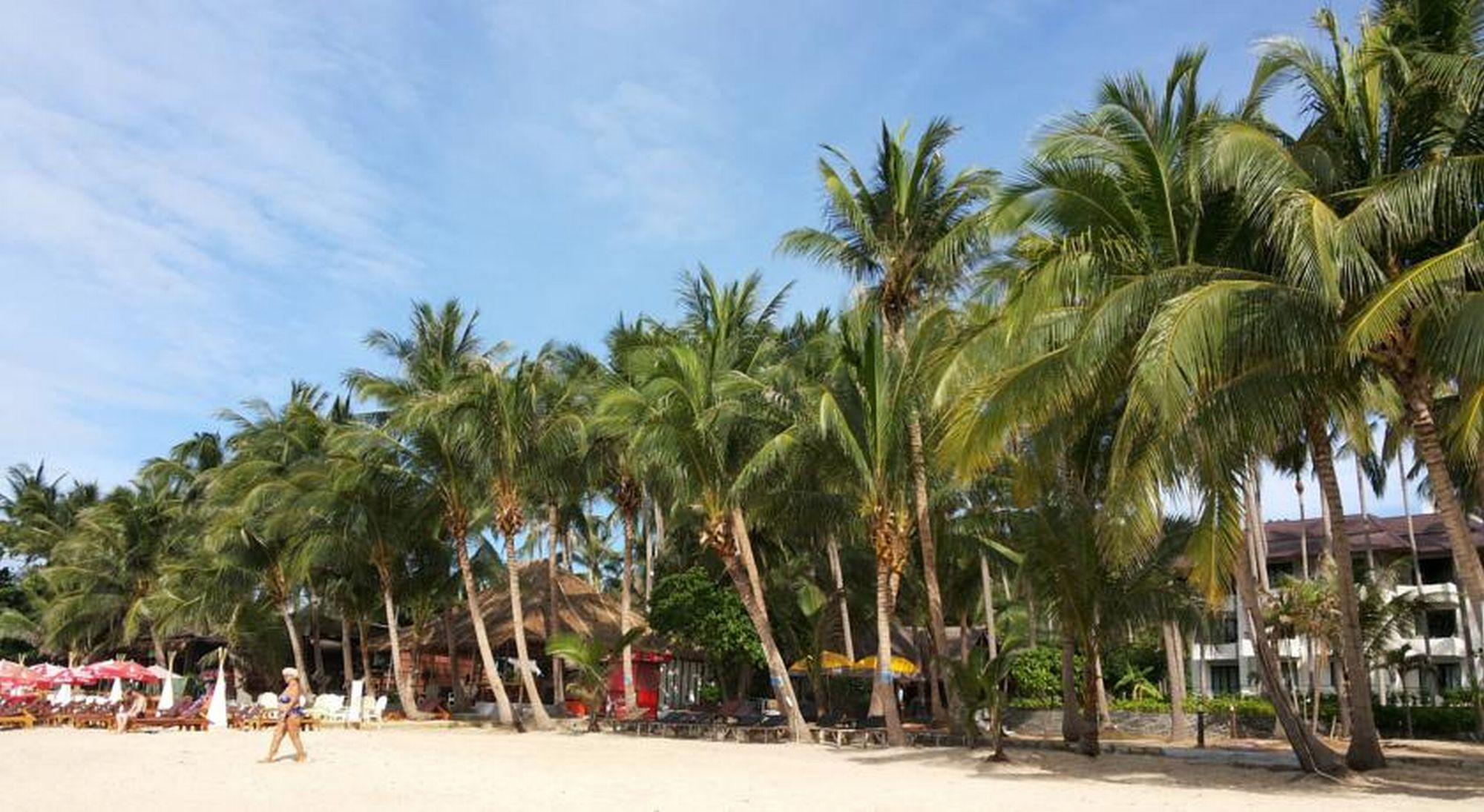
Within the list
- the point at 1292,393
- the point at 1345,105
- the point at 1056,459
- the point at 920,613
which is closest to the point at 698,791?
the point at 1056,459

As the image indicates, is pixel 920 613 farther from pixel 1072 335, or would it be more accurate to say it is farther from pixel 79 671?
pixel 79 671

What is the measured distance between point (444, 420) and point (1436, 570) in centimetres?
3531

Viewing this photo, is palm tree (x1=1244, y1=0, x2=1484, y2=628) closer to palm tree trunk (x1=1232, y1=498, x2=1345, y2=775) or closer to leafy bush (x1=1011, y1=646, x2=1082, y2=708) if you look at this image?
palm tree trunk (x1=1232, y1=498, x2=1345, y2=775)

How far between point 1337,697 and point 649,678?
19.9m

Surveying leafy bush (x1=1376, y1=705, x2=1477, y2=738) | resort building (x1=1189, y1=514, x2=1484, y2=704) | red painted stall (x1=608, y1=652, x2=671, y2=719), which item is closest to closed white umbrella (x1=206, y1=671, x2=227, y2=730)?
red painted stall (x1=608, y1=652, x2=671, y2=719)

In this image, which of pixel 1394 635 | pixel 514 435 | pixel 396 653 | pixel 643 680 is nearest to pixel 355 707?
pixel 396 653

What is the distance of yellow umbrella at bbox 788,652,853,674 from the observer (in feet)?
89.9

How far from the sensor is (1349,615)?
14.1m

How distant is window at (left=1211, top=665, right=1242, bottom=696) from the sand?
91.1ft

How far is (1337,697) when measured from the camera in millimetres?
27906

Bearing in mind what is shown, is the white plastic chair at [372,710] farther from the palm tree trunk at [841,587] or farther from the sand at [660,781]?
the palm tree trunk at [841,587]

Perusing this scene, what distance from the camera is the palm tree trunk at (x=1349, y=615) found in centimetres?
1409

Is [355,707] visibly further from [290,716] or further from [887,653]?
[887,653]

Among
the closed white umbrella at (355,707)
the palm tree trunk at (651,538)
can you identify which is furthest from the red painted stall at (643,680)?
the closed white umbrella at (355,707)
